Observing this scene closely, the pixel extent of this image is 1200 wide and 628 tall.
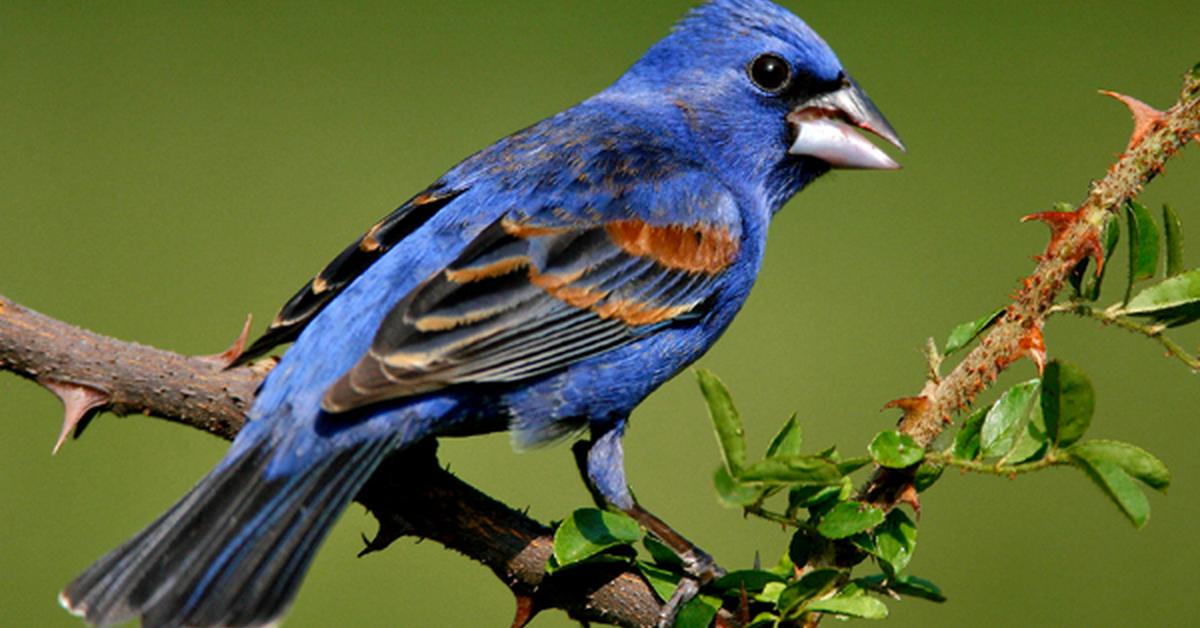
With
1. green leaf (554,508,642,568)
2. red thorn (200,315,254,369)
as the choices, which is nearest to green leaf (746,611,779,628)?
green leaf (554,508,642,568)

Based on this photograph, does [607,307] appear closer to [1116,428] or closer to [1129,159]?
[1129,159]

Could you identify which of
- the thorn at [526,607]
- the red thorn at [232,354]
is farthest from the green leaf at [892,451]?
the red thorn at [232,354]

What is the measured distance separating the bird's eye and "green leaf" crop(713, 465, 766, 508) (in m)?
2.20

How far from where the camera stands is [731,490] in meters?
2.06

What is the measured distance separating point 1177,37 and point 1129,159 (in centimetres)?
477

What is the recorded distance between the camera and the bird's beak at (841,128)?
157 inches

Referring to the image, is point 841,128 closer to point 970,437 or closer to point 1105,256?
point 1105,256

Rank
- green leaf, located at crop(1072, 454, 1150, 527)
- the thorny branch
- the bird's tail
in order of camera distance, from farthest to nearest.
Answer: the bird's tail → the thorny branch → green leaf, located at crop(1072, 454, 1150, 527)

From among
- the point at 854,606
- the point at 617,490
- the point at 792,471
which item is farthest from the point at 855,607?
the point at 617,490

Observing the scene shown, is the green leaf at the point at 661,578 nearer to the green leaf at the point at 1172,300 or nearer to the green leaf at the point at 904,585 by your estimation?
the green leaf at the point at 904,585

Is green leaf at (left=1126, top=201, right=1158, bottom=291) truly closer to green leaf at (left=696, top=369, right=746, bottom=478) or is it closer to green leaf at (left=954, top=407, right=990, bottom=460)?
green leaf at (left=954, top=407, right=990, bottom=460)

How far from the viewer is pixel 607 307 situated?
3.46 meters

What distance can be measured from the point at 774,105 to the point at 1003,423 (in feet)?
6.54

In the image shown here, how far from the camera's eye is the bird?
2857mm
